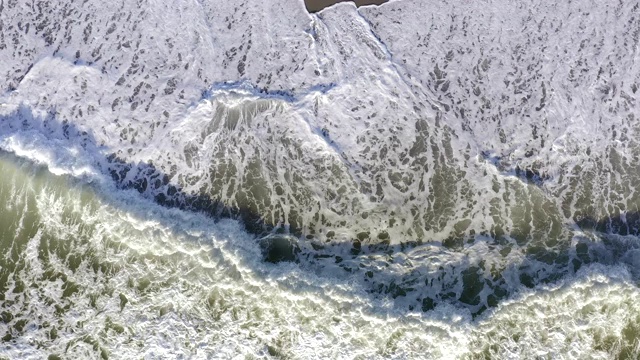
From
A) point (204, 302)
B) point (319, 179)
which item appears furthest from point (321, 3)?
point (204, 302)

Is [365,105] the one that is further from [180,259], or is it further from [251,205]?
[180,259]

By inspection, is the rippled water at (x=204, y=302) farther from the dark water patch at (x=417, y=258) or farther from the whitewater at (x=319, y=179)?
the dark water patch at (x=417, y=258)

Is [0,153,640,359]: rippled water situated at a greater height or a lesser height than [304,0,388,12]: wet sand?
lesser

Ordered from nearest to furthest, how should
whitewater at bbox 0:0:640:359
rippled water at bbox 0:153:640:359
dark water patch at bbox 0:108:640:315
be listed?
rippled water at bbox 0:153:640:359 < whitewater at bbox 0:0:640:359 < dark water patch at bbox 0:108:640:315

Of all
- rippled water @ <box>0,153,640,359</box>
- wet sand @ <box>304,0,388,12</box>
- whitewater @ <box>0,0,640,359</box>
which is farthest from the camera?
wet sand @ <box>304,0,388,12</box>

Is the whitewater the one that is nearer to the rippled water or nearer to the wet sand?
the rippled water

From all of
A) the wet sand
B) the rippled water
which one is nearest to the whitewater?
the rippled water

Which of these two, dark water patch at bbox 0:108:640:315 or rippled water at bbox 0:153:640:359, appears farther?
dark water patch at bbox 0:108:640:315

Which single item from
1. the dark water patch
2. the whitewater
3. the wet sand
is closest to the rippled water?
the whitewater

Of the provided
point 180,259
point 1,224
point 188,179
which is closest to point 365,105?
point 188,179
